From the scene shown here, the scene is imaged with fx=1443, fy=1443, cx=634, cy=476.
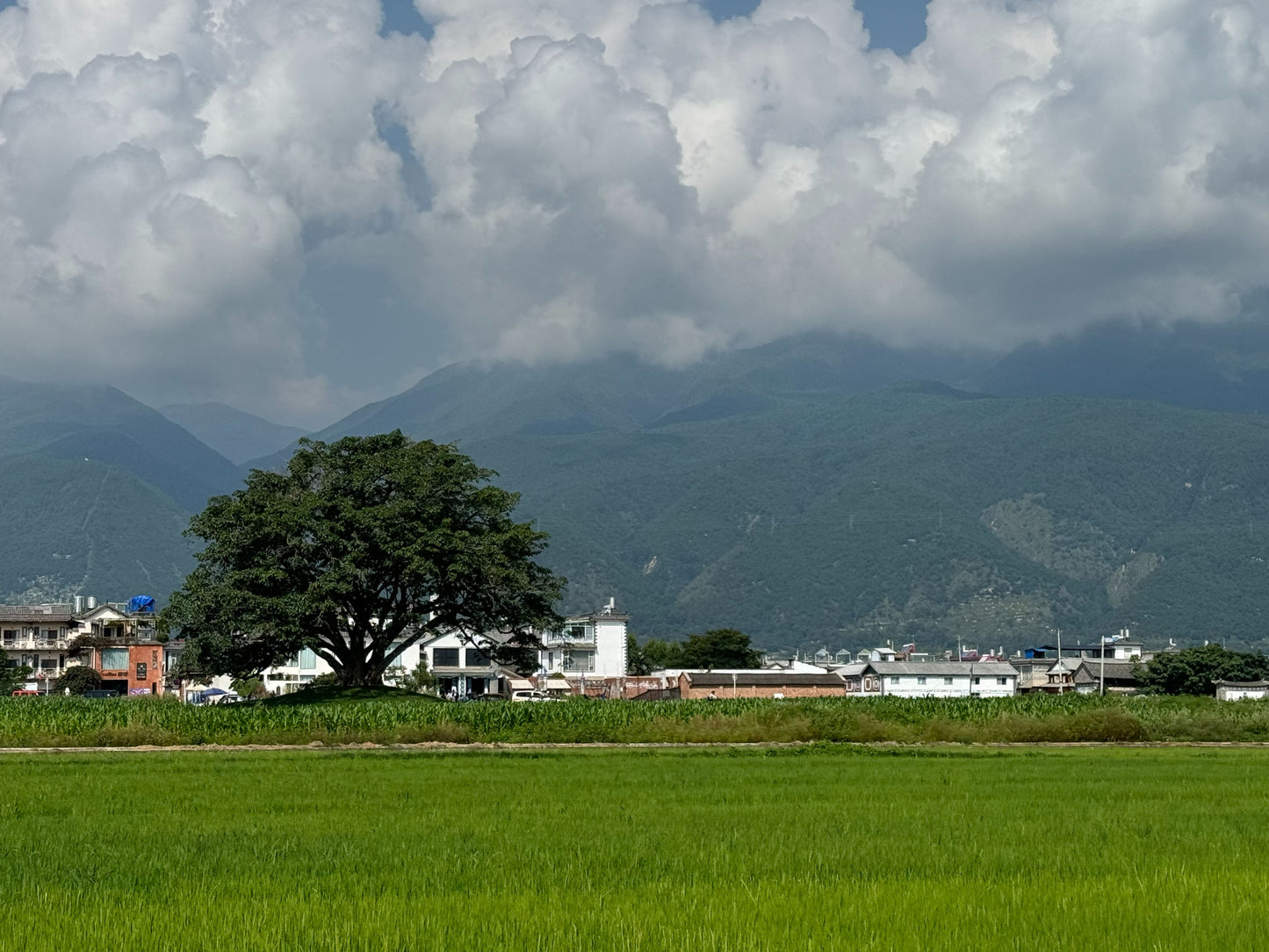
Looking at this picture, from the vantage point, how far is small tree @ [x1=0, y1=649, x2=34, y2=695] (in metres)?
92.6

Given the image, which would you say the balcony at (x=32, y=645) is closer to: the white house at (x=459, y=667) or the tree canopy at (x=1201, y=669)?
the white house at (x=459, y=667)

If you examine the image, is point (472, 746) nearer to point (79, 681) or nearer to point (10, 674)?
point (10, 674)

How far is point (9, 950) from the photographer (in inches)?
A: 465

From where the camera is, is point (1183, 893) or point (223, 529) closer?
point (1183, 893)

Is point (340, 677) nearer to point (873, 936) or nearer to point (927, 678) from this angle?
point (873, 936)

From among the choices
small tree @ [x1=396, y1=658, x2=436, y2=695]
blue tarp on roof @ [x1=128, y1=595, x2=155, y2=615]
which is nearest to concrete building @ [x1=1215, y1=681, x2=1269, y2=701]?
small tree @ [x1=396, y1=658, x2=436, y2=695]

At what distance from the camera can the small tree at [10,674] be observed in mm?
92569

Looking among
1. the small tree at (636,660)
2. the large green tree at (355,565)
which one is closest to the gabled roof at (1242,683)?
the small tree at (636,660)

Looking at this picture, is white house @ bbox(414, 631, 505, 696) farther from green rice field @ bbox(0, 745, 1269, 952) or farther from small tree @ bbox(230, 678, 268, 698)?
green rice field @ bbox(0, 745, 1269, 952)

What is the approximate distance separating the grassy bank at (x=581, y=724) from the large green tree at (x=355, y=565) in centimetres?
1328

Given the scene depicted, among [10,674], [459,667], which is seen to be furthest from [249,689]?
[459,667]

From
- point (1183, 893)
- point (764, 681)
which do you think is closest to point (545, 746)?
point (1183, 893)

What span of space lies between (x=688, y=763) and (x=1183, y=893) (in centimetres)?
2326

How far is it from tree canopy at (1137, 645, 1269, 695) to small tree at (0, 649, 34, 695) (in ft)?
325
